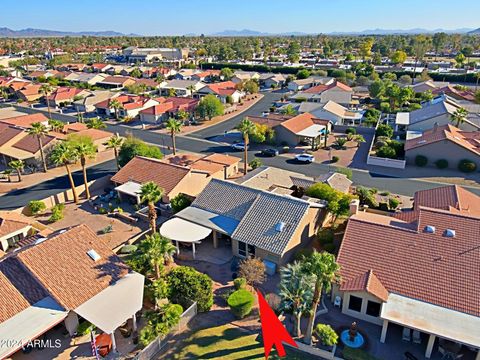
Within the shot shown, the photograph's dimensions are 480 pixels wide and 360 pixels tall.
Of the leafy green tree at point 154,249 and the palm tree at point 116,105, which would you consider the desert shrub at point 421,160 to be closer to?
the leafy green tree at point 154,249

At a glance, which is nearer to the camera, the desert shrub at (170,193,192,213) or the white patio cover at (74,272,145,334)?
the white patio cover at (74,272,145,334)

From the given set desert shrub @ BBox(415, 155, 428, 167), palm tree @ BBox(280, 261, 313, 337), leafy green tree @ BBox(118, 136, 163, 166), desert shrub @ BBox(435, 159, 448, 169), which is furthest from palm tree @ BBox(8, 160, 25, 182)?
desert shrub @ BBox(435, 159, 448, 169)

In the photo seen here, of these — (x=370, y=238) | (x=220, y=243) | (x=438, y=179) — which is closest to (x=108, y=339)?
(x=220, y=243)

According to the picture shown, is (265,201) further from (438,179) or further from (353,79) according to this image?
(353,79)

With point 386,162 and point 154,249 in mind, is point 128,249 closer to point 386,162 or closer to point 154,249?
point 154,249

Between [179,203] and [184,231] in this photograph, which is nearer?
[184,231]

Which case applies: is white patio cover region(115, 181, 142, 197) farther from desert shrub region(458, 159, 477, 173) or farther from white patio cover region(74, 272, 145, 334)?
desert shrub region(458, 159, 477, 173)

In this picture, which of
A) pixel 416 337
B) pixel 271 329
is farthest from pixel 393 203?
pixel 271 329

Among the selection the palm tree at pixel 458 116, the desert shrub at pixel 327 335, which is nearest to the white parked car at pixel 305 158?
the palm tree at pixel 458 116
